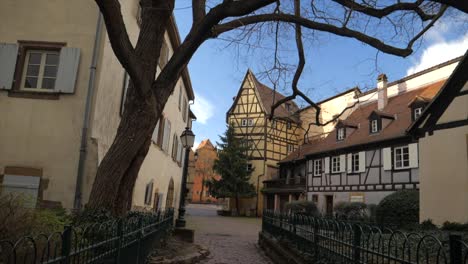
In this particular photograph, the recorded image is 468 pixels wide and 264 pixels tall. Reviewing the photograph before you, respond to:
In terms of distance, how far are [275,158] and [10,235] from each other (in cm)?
3907

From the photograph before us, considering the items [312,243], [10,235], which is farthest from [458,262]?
[312,243]

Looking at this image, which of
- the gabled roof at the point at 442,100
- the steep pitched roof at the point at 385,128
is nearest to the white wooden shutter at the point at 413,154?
the steep pitched roof at the point at 385,128

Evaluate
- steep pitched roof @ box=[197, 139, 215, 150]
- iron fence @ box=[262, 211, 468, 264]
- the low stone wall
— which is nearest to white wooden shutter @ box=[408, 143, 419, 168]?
the low stone wall

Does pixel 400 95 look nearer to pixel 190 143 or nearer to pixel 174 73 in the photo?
pixel 190 143

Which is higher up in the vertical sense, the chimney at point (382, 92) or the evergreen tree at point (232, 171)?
the chimney at point (382, 92)

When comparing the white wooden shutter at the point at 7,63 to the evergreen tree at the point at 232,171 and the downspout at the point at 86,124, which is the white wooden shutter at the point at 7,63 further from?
the evergreen tree at the point at 232,171

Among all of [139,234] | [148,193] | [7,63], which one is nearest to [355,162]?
[148,193]

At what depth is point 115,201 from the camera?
7.51 meters

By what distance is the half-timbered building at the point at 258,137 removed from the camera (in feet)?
138

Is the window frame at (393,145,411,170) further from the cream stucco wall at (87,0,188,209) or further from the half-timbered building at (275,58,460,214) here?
the cream stucco wall at (87,0,188,209)

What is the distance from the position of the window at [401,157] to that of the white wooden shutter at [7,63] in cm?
1925

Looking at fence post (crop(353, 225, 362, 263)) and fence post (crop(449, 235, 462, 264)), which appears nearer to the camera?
fence post (crop(449, 235, 462, 264))

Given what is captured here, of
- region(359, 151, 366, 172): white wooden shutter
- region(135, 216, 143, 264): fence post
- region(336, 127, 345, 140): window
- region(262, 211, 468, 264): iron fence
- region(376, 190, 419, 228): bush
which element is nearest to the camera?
region(262, 211, 468, 264): iron fence

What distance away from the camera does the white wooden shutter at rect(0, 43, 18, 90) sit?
1035cm
